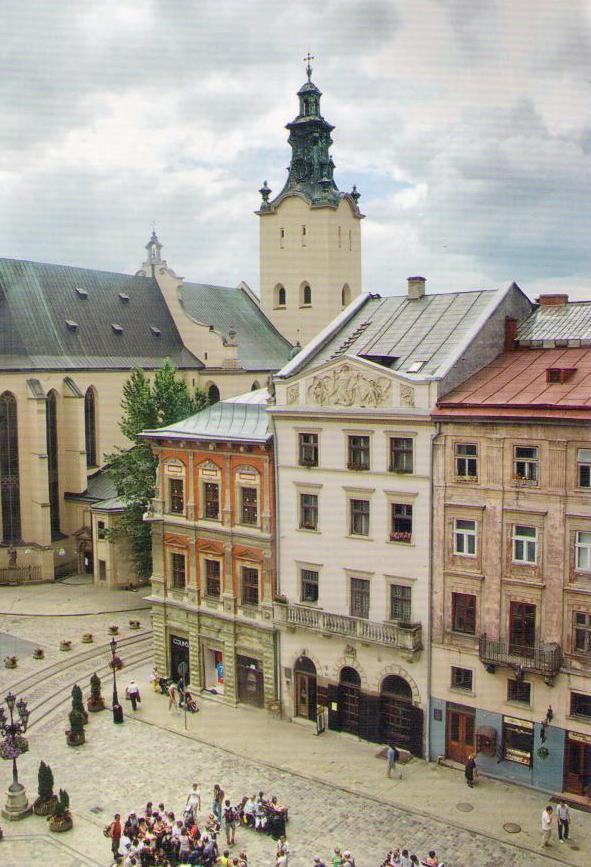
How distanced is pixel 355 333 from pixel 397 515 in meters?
10.4

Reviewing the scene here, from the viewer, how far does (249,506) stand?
3938 centimetres

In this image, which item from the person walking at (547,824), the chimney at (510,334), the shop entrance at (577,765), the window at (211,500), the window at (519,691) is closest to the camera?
the person walking at (547,824)

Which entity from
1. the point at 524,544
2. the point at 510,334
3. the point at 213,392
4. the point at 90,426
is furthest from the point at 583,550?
the point at 213,392

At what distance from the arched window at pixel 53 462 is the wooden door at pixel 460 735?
131 ft

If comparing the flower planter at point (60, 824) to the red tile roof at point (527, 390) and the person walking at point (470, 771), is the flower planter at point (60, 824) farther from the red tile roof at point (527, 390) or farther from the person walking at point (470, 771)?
the red tile roof at point (527, 390)

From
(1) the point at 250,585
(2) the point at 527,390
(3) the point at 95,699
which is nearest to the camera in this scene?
(2) the point at 527,390

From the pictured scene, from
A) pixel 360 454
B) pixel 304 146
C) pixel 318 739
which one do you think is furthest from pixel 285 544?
pixel 304 146

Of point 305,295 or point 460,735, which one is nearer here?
point 460,735

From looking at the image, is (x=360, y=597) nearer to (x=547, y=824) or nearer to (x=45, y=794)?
(x=547, y=824)

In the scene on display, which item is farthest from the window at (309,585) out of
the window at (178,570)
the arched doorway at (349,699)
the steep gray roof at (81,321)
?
the steep gray roof at (81,321)

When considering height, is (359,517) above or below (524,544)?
above

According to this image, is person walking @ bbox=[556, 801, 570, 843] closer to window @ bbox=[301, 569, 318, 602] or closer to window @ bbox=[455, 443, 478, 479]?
window @ bbox=[455, 443, 478, 479]

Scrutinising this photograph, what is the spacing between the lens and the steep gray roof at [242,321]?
79312mm

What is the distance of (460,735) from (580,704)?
5.43 meters
